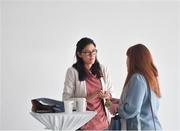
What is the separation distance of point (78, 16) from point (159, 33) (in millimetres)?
954

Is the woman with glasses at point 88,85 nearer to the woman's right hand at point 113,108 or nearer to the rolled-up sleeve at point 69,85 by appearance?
the rolled-up sleeve at point 69,85

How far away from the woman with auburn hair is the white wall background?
6.11 ft

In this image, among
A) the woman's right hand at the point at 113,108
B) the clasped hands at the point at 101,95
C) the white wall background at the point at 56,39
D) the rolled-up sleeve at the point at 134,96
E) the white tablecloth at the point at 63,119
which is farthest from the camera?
the white wall background at the point at 56,39

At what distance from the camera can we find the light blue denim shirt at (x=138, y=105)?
211cm

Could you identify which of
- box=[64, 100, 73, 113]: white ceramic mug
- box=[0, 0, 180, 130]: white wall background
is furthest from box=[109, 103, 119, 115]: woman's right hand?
box=[0, 0, 180, 130]: white wall background

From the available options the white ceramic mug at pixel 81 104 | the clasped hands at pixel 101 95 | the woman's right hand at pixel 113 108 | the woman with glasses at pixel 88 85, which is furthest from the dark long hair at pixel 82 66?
the woman's right hand at pixel 113 108

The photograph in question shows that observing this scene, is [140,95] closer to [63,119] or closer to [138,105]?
[138,105]

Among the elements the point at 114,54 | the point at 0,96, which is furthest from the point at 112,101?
the point at 0,96

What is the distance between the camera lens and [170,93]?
418 centimetres

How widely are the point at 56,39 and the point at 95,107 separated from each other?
150 centimetres

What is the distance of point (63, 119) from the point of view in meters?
2.32

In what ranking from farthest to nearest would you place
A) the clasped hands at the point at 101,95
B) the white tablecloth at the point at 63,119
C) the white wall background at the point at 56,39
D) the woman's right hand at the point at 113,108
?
the white wall background at the point at 56,39
the clasped hands at the point at 101,95
the woman's right hand at the point at 113,108
the white tablecloth at the point at 63,119

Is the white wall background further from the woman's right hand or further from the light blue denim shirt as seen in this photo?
the light blue denim shirt

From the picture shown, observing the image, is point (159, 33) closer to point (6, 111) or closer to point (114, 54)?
point (114, 54)
